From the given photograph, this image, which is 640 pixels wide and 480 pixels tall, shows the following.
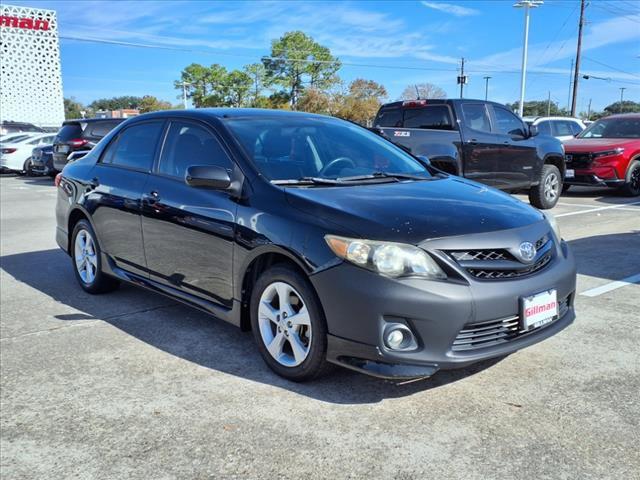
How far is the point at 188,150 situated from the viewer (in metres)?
4.19

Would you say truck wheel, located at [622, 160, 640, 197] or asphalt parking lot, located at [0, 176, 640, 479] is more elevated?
truck wheel, located at [622, 160, 640, 197]

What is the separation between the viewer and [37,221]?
10078 mm

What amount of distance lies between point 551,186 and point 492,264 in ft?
27.4

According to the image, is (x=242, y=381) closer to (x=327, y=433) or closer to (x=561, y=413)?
(x=327, y=433)

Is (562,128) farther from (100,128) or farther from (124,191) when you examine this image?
(124,191)

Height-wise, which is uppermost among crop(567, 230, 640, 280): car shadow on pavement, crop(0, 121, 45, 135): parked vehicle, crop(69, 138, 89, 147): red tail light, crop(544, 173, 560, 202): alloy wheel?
crop(0, 121, 45, 135): parked vehicle

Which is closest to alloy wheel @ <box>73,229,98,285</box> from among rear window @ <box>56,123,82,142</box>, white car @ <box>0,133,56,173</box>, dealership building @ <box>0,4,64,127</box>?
rear window @ <box>56,123,82,142</box>

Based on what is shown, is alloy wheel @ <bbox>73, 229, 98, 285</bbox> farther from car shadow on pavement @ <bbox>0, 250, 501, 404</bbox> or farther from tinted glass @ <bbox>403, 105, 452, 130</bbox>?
tinted glass @ <bbox>403, 105, 452, 130</bbox>

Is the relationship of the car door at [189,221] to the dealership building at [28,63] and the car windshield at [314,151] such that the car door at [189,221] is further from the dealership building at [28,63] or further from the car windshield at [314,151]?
the dealership building at [28,63]

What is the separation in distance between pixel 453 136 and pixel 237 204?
647 centimetres

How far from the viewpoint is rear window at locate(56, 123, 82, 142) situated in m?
15.8

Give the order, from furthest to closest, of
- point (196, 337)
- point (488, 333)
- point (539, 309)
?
point (196, 337), point (539, 309), point (488, 333)

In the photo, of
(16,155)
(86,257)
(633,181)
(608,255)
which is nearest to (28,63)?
(16,155)

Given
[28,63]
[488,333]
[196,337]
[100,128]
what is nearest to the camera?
[488,333]
